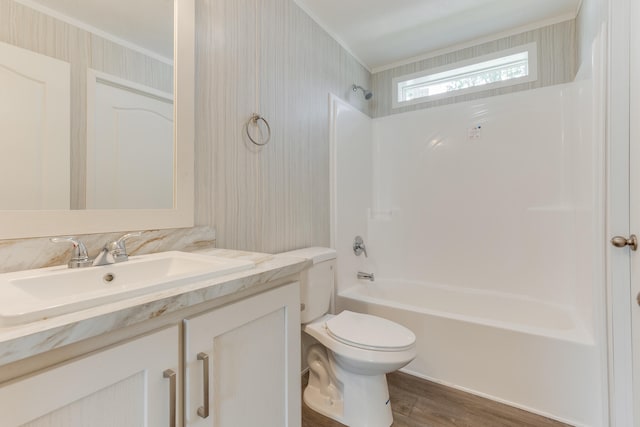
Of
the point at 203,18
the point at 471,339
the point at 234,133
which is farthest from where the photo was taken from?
the point at 471,339

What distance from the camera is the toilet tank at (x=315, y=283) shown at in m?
1.65

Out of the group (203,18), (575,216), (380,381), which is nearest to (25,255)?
(203,18)

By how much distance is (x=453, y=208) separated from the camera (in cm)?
246

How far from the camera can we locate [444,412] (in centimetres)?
159

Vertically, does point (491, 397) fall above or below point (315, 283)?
below

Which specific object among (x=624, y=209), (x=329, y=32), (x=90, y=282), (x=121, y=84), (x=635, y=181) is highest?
(x=329, y=32)

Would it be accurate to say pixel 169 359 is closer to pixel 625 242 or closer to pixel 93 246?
pixel 93 246

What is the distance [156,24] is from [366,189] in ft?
6.42

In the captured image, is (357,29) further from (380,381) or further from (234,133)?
(380,381)

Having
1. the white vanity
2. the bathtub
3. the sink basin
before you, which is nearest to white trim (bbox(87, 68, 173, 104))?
the sink basin

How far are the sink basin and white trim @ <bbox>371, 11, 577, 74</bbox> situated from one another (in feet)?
8.37

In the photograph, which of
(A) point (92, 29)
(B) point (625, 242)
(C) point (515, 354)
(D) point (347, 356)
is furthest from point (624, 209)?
(A) point (92, 29)

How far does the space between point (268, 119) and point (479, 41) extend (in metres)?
1.92

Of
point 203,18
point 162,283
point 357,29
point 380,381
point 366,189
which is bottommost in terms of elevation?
point 380,381
